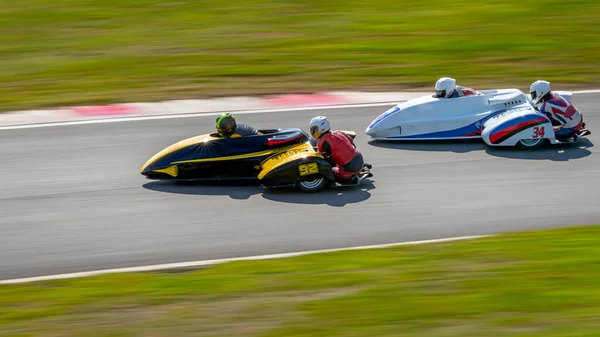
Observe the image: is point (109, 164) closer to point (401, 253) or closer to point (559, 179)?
point (401, 253)

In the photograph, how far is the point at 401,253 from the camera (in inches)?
382

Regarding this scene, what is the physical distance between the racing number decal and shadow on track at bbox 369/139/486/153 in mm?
2714

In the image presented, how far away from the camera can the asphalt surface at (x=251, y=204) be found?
33.9 ft

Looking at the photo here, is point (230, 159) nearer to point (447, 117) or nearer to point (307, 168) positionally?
point (307, 168)

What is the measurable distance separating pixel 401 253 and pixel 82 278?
3584 millimetres

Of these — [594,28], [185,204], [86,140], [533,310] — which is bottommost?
[533,310]

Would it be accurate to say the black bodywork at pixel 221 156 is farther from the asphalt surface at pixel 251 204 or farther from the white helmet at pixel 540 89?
the white helmet at pixel 540 89

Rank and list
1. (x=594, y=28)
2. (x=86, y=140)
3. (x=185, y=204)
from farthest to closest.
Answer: (x=594, y=28) → (x=86, y=140) → (x=185, y=204)

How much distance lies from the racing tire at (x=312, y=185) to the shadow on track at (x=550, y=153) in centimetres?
334

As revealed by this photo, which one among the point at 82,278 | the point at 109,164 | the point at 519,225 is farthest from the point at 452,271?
the point at 109,164

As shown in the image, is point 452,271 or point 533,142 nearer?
point 452,271

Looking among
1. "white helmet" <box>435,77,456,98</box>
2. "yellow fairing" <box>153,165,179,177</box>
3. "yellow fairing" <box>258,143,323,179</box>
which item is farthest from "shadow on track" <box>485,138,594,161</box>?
"yellow fairing" <box>153,165,179,177</box>

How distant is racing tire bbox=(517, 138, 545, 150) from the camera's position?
13922mm

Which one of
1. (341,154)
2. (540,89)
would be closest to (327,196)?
(341,154)
